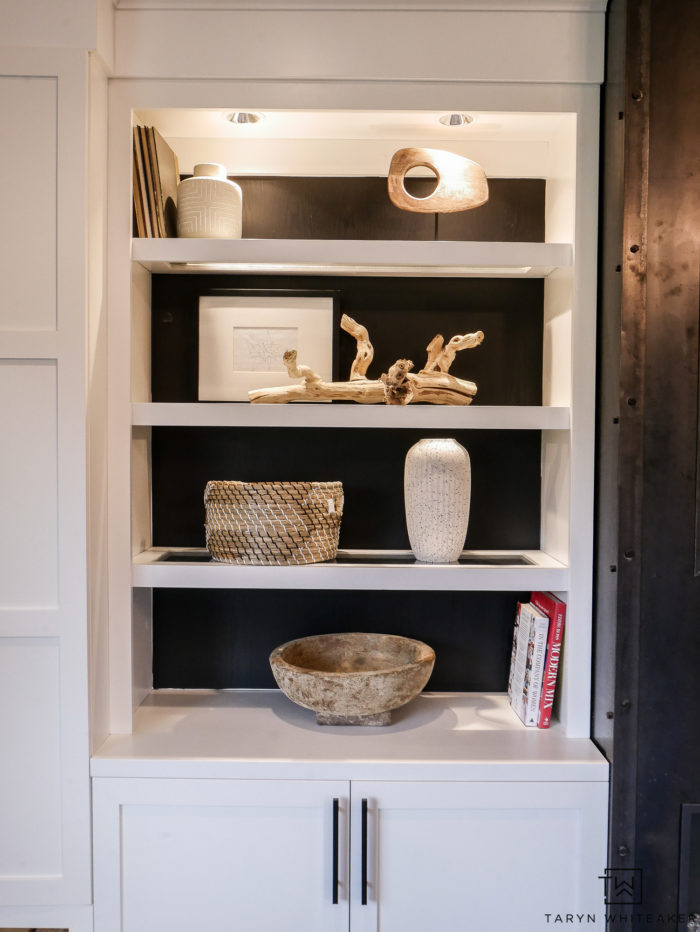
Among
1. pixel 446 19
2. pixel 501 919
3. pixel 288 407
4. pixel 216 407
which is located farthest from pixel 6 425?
pixel 501 919

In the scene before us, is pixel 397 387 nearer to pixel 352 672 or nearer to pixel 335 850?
pixel 352 672

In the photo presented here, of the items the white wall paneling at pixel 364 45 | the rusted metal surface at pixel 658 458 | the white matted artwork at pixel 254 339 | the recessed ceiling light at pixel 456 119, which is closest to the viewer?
the rusted metal surface at pixel 658 458

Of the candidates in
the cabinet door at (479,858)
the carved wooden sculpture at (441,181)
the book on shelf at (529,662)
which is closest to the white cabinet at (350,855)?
the cabinet door at (479,858)

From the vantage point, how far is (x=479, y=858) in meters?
1.49

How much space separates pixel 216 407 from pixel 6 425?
0.44 m

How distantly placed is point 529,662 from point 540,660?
4 centimetres

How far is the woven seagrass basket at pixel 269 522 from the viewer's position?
1633mm

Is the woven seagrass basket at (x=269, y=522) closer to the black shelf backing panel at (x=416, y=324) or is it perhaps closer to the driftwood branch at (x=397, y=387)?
the driftwood branch at (x=397, y=387)

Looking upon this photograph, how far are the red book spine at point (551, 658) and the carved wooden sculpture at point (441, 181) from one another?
98 cm

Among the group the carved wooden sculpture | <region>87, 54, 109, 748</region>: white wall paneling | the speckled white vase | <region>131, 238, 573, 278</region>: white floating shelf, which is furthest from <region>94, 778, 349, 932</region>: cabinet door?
the carved wooden sculpture

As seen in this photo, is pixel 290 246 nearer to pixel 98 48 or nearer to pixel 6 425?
pixel 98 48

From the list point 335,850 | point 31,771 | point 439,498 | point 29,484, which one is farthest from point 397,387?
point 31,771

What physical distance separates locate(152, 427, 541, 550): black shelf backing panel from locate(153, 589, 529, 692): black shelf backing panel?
0.16 metres

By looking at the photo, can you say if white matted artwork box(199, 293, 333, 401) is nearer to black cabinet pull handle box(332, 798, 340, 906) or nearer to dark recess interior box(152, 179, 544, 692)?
dark recess interior box(152, 179, 544, 692)
